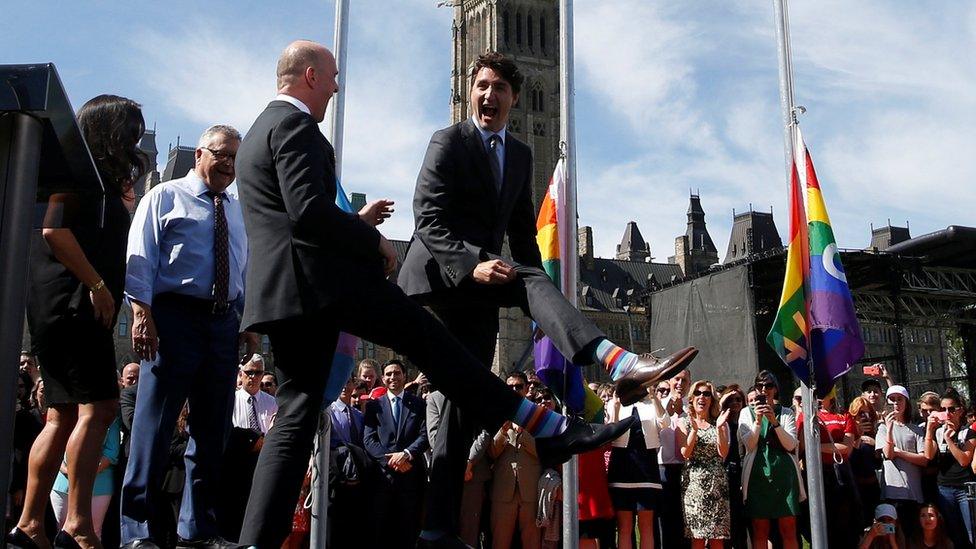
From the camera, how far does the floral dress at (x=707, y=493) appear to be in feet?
33.0

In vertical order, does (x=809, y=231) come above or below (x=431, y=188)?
above

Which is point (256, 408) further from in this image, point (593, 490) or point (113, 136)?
point (113, 136)

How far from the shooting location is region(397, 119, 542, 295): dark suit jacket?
455 centimetres

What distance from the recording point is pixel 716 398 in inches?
420

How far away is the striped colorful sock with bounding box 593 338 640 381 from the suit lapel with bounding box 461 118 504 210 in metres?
1.07

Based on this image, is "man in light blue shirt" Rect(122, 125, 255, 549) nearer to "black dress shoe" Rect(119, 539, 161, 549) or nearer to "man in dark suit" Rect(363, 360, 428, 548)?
"black dress shoe" Rect(119, 539, 161, 549)

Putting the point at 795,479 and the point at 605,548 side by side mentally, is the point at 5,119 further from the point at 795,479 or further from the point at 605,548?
the point at 795,479

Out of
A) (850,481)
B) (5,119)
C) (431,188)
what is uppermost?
(431,188)

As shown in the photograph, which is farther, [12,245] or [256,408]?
[256,408]

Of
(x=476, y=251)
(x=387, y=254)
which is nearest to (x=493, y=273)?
Result: (x=476, y=251)

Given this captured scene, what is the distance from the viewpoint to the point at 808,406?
8.40 meters

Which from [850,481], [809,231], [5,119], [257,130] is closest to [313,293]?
[257,130]

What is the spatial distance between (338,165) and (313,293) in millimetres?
3657

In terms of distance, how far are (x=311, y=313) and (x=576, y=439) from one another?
1.19 meters
